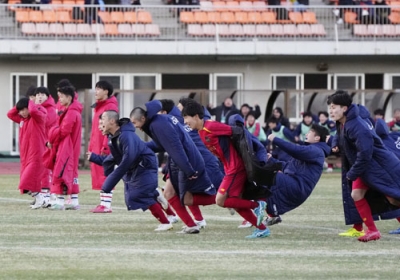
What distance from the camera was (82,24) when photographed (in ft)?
114

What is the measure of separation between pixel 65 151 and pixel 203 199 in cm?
350

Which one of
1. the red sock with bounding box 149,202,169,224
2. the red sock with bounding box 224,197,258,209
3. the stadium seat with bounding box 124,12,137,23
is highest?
the stadium seat with bounding box 124,12,137,23

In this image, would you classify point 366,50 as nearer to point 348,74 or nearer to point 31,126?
point 348,74

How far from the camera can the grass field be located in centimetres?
1022

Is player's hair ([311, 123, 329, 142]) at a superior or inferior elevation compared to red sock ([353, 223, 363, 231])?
superior

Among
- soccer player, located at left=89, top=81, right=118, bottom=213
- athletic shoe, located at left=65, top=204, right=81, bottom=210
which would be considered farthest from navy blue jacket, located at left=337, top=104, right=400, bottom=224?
athletic shoe, located at left=65, top=204, right=81, bottom=210

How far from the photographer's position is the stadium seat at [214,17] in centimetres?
3583

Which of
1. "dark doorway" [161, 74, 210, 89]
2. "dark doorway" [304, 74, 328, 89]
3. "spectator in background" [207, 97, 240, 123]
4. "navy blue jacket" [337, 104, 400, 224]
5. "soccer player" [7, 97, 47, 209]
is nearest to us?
"navy blue jacket" [337, 104, 400, 224]

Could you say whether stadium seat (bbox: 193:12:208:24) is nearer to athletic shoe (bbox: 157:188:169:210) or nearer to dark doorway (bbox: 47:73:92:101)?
dark doorway (bbox: 47:73:92:101)

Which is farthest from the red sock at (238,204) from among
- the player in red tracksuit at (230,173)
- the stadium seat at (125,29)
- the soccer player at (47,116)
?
the stadium seat at (125,29)

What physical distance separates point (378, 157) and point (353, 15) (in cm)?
2412

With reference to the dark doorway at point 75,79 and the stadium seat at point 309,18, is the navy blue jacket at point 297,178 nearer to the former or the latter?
Answer: the stadium seat at point 309,18

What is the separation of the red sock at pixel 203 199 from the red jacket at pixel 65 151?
3.29 metres

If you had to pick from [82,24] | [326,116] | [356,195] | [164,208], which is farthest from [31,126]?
[82,24]
